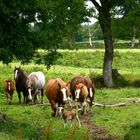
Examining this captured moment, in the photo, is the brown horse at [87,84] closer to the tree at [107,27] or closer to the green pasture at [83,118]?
the green pasture at [83,118]

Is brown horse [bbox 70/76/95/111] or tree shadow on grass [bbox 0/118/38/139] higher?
brown horse [bbox 70/76/95/111]

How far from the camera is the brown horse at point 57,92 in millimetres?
22312

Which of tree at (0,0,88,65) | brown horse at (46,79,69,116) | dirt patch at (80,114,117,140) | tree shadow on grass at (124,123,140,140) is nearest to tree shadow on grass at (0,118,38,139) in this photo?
brown horse at (46,79,69,116)

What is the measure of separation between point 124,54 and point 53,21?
43911 millimetres

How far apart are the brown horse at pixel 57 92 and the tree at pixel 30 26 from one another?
121 centimetres

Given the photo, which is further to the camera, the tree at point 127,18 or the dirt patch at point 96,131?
the tree at point 127,18

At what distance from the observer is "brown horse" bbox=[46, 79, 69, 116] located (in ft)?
73.2

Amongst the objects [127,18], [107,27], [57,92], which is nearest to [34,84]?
[57,92]

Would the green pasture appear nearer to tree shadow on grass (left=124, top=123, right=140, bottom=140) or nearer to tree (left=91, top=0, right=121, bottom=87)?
tree shadow on grass (left=124, top=123, right=140, bottom=140)

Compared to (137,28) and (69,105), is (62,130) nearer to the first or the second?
(69,105)

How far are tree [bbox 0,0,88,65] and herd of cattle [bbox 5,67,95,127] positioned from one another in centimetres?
157

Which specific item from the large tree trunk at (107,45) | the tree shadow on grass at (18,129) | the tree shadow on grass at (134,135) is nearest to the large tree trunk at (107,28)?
the large tree trunk at (107,45)

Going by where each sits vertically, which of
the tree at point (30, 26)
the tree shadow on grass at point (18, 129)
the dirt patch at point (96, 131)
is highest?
the tree at point (30, 26)

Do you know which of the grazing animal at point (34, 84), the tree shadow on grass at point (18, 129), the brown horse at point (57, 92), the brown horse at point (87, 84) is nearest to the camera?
the tree shadow on grass at point (18, 129)
